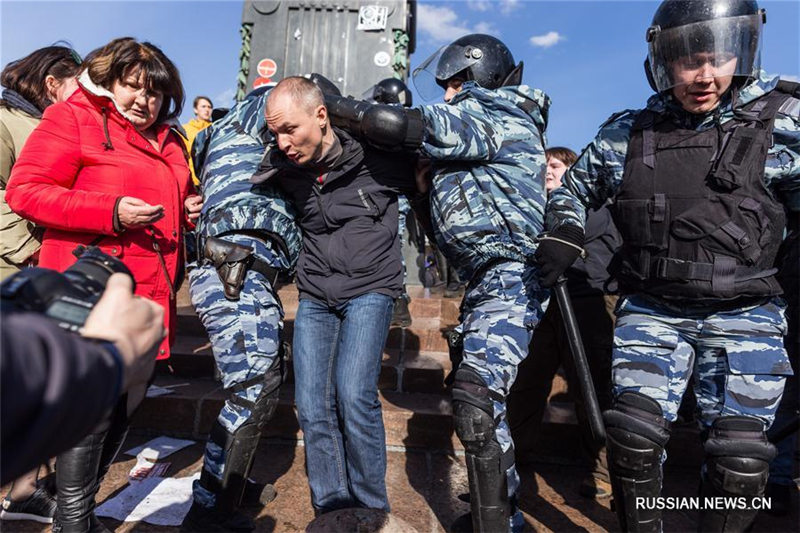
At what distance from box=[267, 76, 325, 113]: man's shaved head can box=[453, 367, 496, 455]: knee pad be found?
129 cm

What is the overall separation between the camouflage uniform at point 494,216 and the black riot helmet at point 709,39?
0.53 metres

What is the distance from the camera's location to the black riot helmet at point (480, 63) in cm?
258

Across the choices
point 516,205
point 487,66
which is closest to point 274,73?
point 487,66

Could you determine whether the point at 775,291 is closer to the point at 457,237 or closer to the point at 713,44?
the point at 713,44

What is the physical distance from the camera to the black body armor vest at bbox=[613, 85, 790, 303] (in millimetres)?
1996

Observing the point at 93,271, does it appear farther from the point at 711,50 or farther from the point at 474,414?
the point at 711,50

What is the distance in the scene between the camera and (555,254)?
7.04 feet

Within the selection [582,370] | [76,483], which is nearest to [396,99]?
[582,370]

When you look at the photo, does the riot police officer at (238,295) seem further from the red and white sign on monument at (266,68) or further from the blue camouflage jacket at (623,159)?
the red and white sign on monument at (266,68)

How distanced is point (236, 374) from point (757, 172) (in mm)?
2173

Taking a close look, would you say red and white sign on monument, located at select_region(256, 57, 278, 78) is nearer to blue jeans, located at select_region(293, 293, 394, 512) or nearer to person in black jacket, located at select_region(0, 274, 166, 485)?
blue jeans, located at select_region(293, 293, 394, 512)

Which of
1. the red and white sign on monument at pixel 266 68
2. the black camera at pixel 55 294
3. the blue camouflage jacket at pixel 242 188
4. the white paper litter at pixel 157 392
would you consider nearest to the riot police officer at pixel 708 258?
the blue camouflage jacket at pixel 242 188

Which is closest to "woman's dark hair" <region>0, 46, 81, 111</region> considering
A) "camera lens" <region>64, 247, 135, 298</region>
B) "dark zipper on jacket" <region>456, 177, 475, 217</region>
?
"dark zipper on jacket" <region>456, 177, 475, 217</region>

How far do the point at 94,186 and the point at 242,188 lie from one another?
572mm
